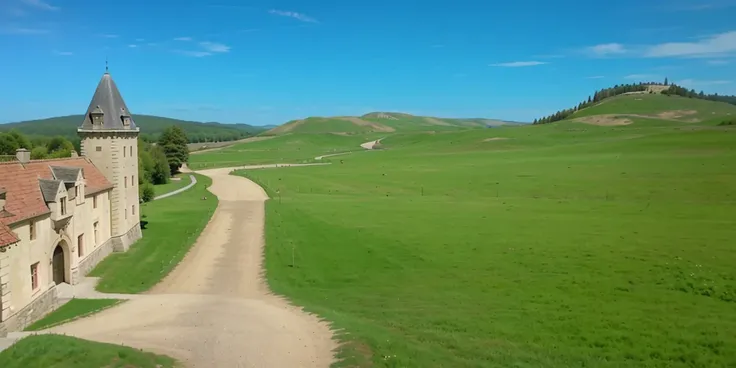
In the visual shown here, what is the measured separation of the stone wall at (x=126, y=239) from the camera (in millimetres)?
37781

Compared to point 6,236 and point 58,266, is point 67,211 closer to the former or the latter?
point 58,266

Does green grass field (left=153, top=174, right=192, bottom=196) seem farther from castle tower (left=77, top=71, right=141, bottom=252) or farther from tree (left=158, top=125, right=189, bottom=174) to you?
castle tower (left=77, top=71, right=141, bottom=252)

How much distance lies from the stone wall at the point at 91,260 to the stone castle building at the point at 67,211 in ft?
0.19

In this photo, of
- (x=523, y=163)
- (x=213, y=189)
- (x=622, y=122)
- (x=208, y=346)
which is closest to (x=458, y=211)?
(x=208, y=346)

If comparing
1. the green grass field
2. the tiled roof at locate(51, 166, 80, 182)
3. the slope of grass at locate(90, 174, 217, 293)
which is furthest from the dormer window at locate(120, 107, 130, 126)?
the green grass field

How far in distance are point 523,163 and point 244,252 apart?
226ft

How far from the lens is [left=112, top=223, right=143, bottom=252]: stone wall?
37781mm

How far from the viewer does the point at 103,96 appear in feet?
126

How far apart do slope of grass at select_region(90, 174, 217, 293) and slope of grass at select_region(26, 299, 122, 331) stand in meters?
2.69

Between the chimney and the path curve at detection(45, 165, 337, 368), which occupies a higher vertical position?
the chimney

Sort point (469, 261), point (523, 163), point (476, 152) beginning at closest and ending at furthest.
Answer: point (469, 261), point (523, 163), point (476, 152)

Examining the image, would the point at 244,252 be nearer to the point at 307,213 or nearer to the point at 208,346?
the point at 307,213

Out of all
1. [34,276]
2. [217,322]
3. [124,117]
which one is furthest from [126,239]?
[217,322]

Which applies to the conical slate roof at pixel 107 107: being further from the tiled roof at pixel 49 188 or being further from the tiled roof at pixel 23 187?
the tiled roof at pixel 49 188
